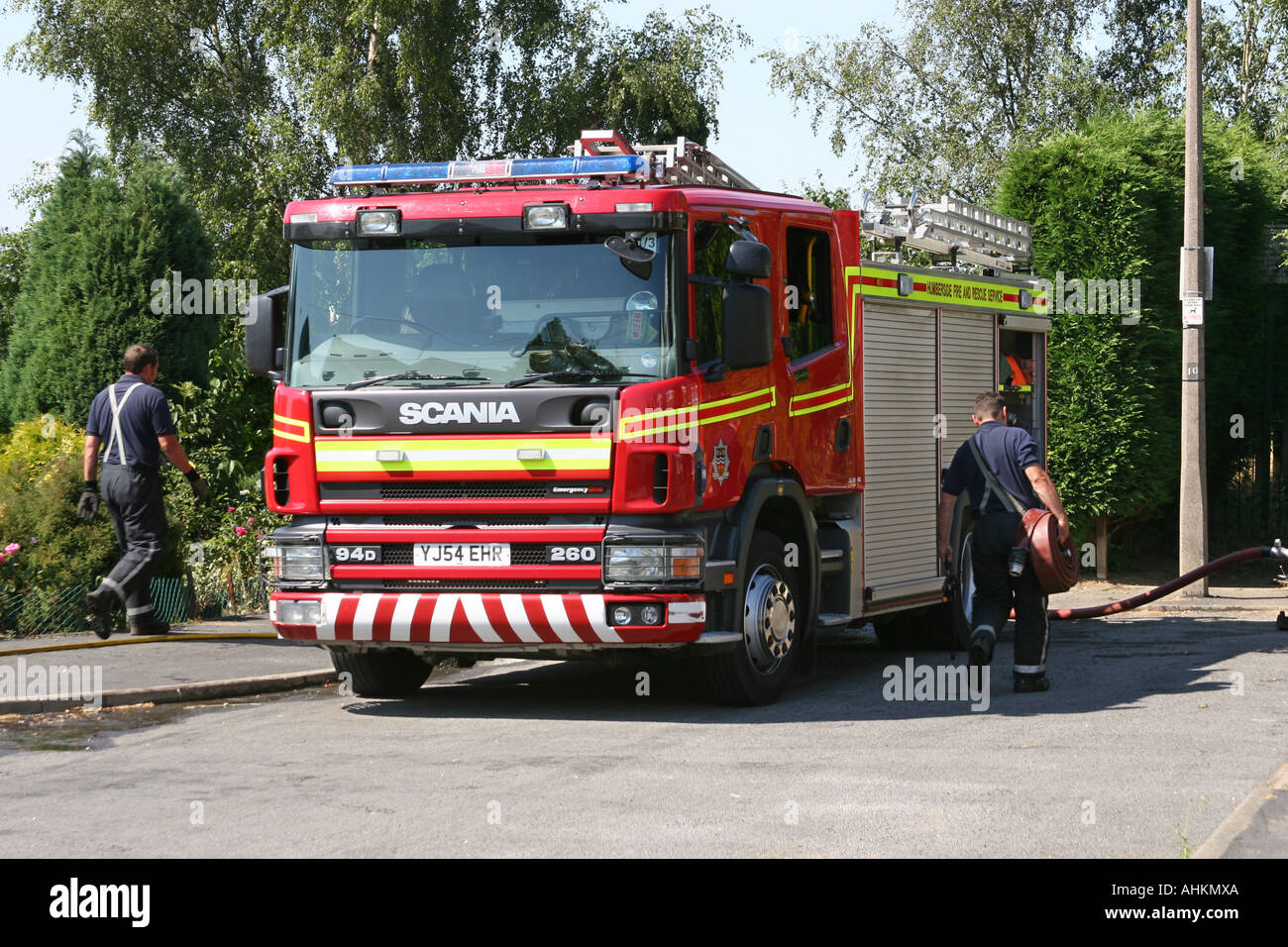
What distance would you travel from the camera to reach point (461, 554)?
902 centimetres

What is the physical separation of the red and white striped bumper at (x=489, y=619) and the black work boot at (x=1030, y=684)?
8.64 feet

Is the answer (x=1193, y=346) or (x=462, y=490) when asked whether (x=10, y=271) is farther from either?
(x=462, y=490)

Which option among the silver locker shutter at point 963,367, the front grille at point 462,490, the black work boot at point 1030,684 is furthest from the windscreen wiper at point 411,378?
the silver locker shutter at point 963,367

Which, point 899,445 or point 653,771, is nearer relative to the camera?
point 653,771

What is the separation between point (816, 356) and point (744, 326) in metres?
1.42

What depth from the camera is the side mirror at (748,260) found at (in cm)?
905

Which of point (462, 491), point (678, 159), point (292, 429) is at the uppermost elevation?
point (678, 159)

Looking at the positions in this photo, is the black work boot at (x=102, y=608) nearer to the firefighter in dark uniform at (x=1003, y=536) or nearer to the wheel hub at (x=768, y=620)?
the wheel hub at (x=768, y=620)

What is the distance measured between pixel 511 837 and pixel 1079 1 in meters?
31.6

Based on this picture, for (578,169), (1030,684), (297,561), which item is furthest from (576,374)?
(1030,684)

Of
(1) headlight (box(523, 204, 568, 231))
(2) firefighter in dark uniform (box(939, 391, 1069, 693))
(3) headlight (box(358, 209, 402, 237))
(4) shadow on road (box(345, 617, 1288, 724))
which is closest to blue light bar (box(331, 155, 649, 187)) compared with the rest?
(1) headlight (box(523, 204, 568, 231))

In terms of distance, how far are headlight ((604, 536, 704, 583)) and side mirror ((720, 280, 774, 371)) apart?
107 cm

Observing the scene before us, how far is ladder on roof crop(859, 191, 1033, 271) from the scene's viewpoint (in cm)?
1236
